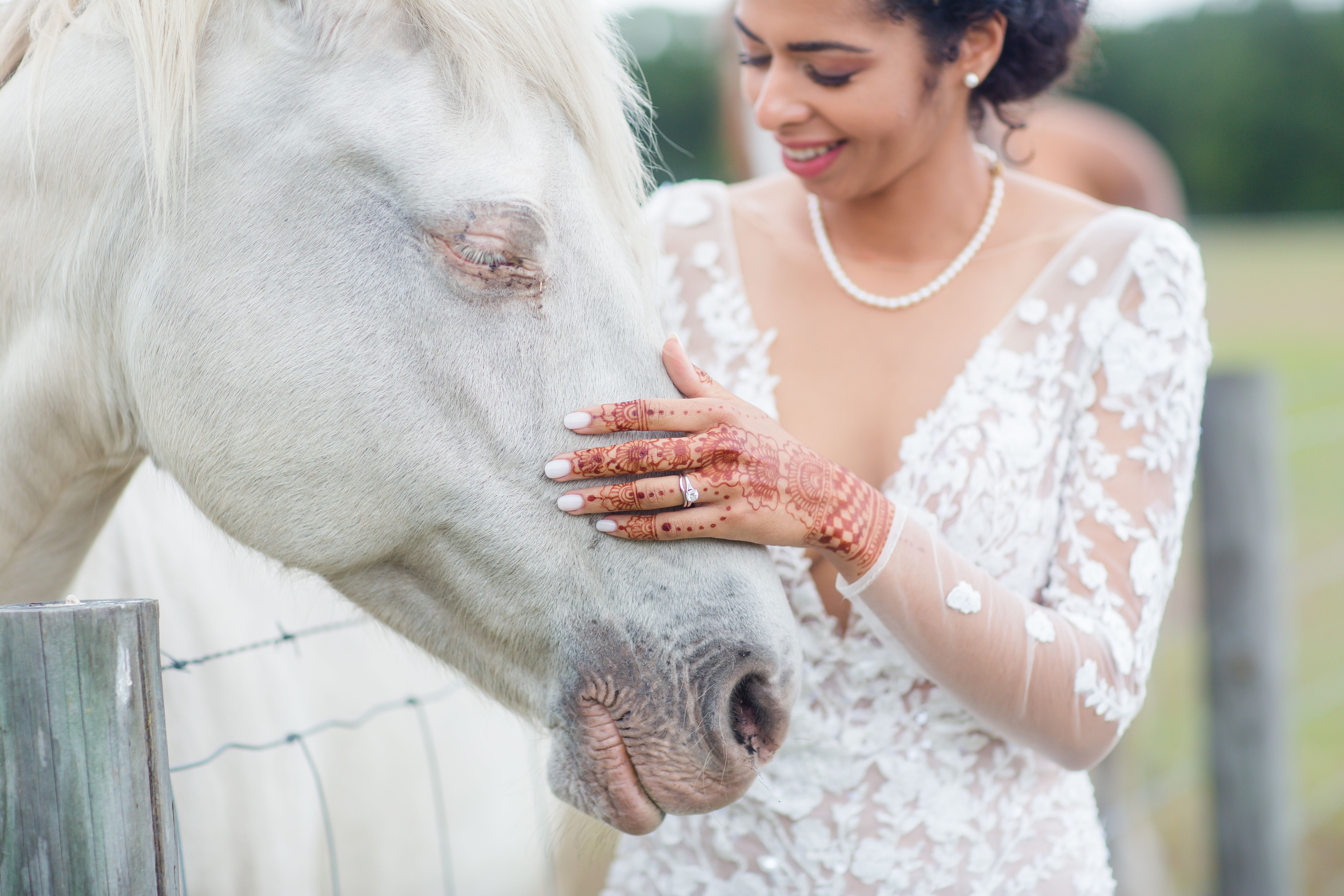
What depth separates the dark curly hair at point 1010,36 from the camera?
154 cm

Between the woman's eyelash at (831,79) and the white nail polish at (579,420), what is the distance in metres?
0.65

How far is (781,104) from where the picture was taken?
1535mm

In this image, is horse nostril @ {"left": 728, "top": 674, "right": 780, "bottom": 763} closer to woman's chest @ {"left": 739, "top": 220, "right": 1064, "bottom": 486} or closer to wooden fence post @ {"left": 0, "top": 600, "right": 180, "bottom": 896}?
woman's chest @ {"left": 739, "top": 220, "right": 1064, "bottom": 486}

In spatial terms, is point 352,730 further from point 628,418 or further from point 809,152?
point 809,152

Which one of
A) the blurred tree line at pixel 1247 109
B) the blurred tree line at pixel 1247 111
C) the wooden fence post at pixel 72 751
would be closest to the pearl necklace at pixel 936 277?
the wooden fence post at pixel 72 751

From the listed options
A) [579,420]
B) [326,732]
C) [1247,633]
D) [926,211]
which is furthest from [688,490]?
[1247,633]

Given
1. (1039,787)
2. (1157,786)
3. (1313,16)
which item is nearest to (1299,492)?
(1157,786)

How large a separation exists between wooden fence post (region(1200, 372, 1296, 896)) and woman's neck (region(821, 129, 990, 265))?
162cm

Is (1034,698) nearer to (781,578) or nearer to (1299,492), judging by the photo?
(781,578)

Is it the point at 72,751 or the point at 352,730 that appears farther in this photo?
the point at 352,730

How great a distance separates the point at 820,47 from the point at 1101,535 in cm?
78

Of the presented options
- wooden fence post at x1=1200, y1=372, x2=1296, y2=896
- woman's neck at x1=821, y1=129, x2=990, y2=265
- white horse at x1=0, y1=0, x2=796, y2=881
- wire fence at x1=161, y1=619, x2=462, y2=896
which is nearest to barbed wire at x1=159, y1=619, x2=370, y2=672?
wire fence at x1=161, y1=619, x2=462, y2=896

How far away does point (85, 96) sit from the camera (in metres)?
1.25

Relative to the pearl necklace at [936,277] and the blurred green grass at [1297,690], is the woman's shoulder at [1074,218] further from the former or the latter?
the blurred green grass at [1297,690]
